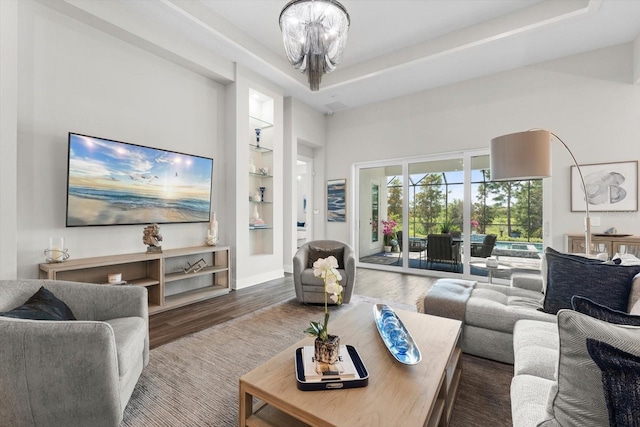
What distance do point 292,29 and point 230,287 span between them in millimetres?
3536

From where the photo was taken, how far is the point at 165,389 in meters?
1.91

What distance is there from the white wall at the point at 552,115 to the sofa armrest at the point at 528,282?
188 cm

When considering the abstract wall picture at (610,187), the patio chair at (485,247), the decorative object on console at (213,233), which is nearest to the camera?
the abstract wall picture at (610,187)

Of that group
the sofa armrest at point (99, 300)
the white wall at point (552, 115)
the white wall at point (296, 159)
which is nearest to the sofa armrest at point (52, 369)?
the sofa armrest at point (99, 300)

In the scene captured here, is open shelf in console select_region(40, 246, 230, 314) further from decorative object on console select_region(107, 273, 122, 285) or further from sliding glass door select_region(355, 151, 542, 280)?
sliding glass door select_region(355, 151, 542, 280)

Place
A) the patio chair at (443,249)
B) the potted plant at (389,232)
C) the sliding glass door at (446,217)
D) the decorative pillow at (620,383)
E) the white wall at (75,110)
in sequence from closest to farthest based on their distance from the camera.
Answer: the decorative pillow at (620,383)
the white wall at (75,110)
the sliding glass door at (446,217)
the patio chair at (443,249)
the potted plant at (389,232)

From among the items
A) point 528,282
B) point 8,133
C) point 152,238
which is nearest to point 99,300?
point 152,238

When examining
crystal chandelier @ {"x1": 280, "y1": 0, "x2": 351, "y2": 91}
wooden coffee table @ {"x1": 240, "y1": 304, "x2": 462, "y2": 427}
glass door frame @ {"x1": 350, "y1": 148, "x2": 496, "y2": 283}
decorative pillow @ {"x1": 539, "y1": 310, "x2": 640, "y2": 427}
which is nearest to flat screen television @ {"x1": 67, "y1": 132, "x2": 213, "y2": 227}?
crystal chandelier @ {"x1": 280, "y1": 0, "x2": 351, "y2": 91}

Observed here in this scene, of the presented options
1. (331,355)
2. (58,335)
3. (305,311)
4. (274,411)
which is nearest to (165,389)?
(58,335)

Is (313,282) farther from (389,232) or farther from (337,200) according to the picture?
(337,200)

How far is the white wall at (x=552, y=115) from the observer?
379cm

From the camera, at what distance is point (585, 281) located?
1964mm

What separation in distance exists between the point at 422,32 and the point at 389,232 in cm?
353

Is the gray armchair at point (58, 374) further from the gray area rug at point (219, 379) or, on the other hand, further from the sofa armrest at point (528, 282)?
the sofa armrest at point (528, 282)
